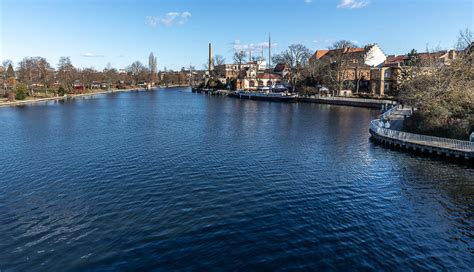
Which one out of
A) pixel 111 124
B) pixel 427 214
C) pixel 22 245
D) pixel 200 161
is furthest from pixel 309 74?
pixel 22 245

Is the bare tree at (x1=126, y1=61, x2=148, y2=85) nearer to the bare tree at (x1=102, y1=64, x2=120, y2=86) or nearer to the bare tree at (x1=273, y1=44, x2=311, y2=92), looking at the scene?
the bare tree at (x1=102, y1=64, x2=120, y2=86)

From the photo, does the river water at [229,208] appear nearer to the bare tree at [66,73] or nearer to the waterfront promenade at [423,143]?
the waterfront promenade at [423,143]

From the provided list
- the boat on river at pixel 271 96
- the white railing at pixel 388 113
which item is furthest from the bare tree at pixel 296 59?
the white railing at pixel 388 113

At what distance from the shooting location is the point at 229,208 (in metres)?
17.2

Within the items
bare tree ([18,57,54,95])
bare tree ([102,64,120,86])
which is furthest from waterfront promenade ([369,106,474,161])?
bare tree ([102,64,120,86])

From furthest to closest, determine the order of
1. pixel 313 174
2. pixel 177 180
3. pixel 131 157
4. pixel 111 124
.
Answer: pixel 111 124 → pixel 131 157 → pixel 313 174 → pixel 177 180

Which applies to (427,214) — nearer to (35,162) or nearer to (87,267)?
(87,267)

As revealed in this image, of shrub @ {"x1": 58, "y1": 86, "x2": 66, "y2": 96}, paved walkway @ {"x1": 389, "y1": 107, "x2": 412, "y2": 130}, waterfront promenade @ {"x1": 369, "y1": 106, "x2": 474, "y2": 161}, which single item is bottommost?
waterfront promenade @ {"x1": 369, "y1": 106, "x2": 474, "y2": 161}

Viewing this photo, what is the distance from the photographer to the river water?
12.8 meters

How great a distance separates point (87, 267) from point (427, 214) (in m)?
15.5

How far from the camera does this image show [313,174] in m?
23.3

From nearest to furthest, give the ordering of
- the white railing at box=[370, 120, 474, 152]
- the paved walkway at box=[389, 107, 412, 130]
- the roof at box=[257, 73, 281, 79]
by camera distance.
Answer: the white railing at box=[370, 120, 474, 152]
the paved walkway at box=[389, 107, 412, 130]
the roof at box=[257, 73, 281, 79]

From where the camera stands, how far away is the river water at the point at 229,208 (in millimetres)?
12789

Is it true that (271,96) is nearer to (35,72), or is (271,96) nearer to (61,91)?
(61,91)
